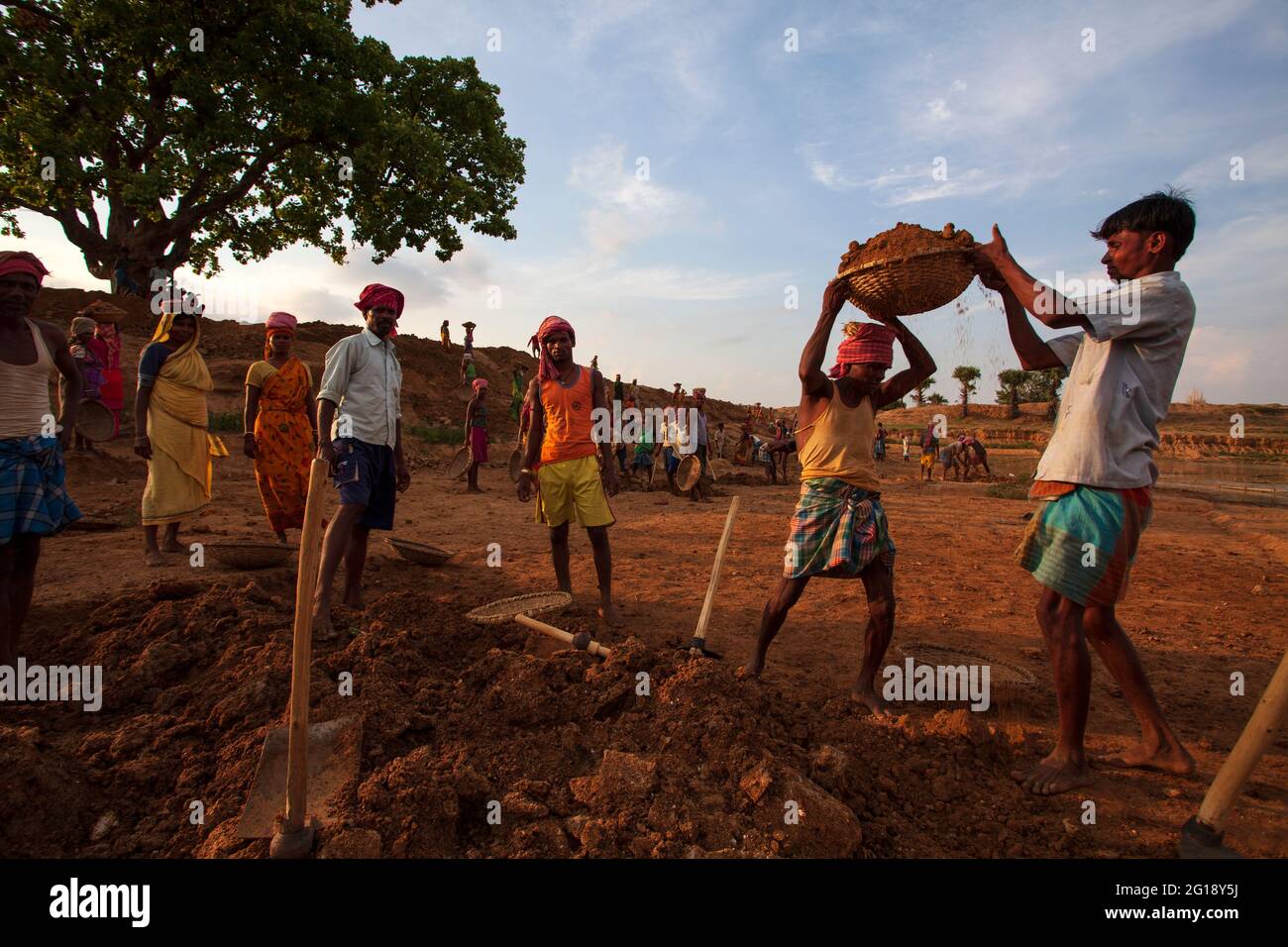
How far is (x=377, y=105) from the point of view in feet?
44.0

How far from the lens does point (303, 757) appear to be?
1854 mm

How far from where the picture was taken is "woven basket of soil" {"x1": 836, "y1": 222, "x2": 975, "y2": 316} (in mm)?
2514

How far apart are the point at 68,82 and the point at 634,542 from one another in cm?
1346

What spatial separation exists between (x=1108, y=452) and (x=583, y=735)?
6.88ft

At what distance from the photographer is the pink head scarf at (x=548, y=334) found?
13.4 ft

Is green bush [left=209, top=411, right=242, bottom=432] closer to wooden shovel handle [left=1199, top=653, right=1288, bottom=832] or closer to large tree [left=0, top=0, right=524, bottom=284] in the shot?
large tree [left=0, top=0, right=524, bottom=284]

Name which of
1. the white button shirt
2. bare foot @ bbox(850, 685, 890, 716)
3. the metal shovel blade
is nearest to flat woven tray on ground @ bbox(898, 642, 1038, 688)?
bare foot @ bbox(850, 685, 890, 716)

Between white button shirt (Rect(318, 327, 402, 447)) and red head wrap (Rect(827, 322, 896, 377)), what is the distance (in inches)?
96.3

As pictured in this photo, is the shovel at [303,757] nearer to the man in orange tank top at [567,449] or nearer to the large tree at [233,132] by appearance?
the man in orange tank top at [567,449]

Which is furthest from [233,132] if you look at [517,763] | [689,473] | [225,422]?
[517,763]

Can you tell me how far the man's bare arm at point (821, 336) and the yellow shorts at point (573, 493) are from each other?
5.16ft

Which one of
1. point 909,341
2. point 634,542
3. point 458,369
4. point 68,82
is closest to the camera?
point 909,341
